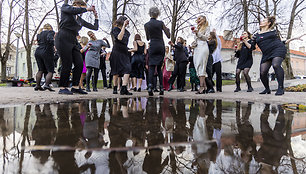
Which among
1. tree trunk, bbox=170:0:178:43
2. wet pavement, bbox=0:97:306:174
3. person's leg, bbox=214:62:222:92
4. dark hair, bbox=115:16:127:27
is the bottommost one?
wet pavement, bbox=0:97:306:174

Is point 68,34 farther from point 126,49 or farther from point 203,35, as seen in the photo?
point 203,35

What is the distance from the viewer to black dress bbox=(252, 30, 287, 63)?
16.0 ft

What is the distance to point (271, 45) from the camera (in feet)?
16.3

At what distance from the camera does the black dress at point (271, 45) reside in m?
4.89

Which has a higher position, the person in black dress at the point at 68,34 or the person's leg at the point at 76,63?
the person in black dress at the point at 68,34

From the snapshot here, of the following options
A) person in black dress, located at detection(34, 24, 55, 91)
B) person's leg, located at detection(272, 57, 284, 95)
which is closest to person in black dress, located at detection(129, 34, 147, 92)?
person in black dress, located at detection(34, 24, 55, 91)

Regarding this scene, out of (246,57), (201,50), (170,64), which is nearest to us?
(201,50)

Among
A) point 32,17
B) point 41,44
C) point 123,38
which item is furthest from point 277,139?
point 32,17

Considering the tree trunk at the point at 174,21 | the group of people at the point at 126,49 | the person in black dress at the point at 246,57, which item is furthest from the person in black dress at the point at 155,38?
the tree trunk at the point at 174,21

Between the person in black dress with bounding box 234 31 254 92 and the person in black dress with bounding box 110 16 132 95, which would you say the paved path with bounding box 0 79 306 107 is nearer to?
the person in black dress with bounding box 110 16 132 95

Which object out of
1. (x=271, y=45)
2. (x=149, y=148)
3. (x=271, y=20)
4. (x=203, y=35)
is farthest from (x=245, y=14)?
(x=149, y=148)

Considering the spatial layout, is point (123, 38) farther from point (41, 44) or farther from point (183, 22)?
point (183, 22)

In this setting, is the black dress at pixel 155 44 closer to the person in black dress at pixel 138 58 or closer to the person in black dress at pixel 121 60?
the person in black dress at pixel 121 60

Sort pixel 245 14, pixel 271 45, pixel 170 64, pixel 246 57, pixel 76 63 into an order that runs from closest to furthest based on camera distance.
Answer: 1. pixel 76 63
2. pixel 271 45
3. pixel 246 57
4. pixel 170 64
5. pixel 245 14
